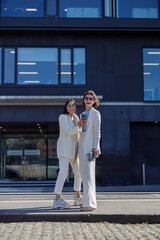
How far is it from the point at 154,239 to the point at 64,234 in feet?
3.71

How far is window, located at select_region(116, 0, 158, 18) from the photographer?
1512 cm

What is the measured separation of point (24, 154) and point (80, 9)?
7459mm

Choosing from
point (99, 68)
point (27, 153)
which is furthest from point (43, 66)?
point (27, 153)

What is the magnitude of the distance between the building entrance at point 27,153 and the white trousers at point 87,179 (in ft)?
37.0

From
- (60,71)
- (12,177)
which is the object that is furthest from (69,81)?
(12,177)

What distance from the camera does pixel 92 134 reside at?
577 cm

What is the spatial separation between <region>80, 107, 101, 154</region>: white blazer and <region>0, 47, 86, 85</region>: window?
30.9 feet

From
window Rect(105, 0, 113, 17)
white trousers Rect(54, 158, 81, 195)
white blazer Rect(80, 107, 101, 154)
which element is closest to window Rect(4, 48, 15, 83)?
window Rect(105, 0, 113, 17)

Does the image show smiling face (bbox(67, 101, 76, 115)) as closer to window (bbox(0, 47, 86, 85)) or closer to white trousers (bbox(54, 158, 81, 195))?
white trousers (bbox(54, 158, 81, 195))

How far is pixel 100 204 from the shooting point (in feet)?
20.3

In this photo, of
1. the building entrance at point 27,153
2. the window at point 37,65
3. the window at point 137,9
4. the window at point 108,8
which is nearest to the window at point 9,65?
the window at point 37,65

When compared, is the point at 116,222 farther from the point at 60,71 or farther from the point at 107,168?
the point at 60,71

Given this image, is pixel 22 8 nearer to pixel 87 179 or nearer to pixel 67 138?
pixel 67 138

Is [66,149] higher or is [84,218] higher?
[66,149]
